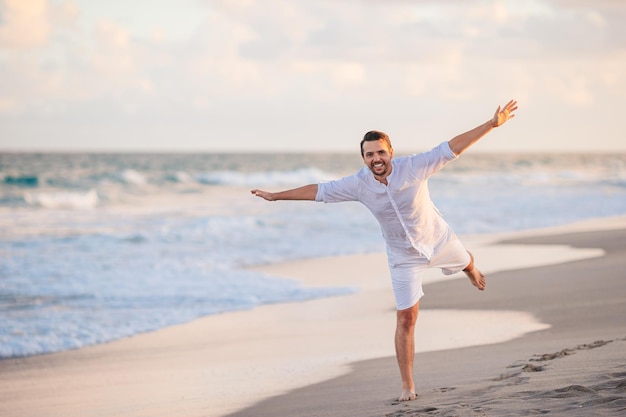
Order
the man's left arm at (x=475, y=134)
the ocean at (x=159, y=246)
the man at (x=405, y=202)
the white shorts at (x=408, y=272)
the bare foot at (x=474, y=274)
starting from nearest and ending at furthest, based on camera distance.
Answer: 1. the man's left arm at (x=475, y=134)
2. the man at (x=405, y=202)
3. the white shorts at (x=408, y=272)
4. the bare foot at (x=474, y=274)
5. the ocean at (x=159, y=246)

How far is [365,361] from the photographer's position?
24.3ft

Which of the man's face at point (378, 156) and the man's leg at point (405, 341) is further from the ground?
the man's face at point (378, 156)

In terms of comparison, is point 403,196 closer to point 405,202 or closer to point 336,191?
point 405,202

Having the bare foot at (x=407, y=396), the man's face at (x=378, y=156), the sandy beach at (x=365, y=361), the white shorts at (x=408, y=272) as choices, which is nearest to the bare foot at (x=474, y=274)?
the white shorts at (x=408, y=272)

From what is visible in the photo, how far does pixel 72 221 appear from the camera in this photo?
2344cm

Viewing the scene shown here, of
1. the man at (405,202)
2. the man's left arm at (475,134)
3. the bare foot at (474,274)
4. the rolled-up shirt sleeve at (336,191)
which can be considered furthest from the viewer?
the bare foot at (474,274)

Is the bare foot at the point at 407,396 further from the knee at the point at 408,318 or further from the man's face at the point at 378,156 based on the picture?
the man's face at the point at 378,156

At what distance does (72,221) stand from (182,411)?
60.3ft

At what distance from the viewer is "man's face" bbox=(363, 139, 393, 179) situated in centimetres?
544

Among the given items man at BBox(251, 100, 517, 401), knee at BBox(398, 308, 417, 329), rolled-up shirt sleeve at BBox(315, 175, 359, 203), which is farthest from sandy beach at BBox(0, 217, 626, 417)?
rolled-up shirt sleeve at BBox(315, 175, 359, 203)

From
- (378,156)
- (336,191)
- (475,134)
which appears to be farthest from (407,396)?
(475,134)

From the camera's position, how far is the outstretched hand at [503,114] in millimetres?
5298

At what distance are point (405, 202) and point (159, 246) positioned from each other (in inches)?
475

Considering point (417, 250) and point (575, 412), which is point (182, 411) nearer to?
point (417, 250)
